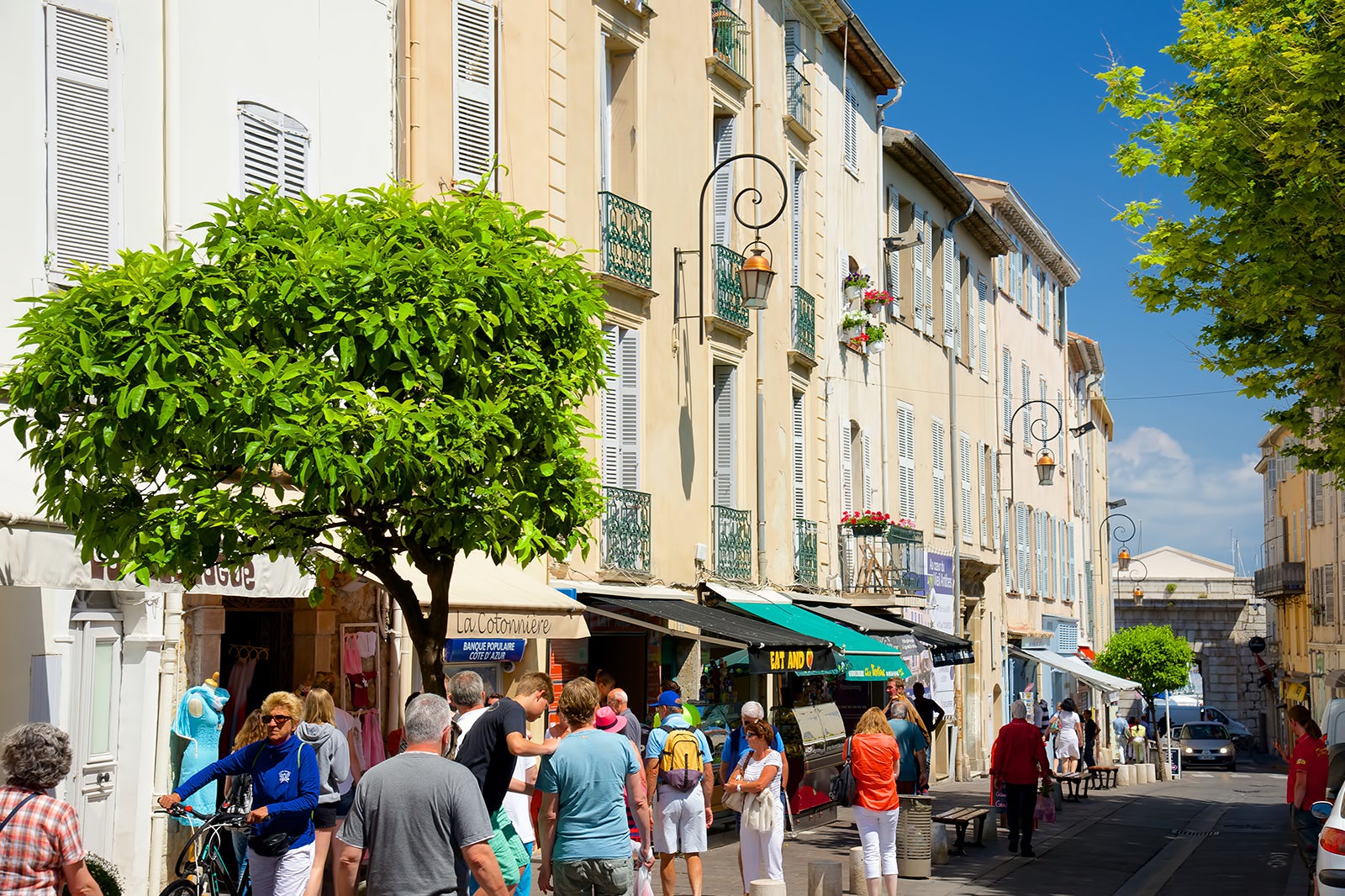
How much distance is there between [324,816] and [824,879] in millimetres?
3993

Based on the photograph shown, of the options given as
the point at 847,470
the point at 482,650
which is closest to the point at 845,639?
the point at 482,650

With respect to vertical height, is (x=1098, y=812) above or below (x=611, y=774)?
below

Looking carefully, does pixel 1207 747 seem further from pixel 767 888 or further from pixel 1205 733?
pixel 767 888

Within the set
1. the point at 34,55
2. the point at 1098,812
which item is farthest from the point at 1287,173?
the point at 1098,812

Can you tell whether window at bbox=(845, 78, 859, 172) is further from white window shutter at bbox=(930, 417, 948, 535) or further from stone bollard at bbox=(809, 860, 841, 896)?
stone bollard at bbox=(809, 860, 841, 896)

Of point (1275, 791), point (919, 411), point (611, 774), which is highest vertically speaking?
point (919, 411)

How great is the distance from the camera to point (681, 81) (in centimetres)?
2102

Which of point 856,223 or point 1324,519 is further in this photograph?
point 1324,519

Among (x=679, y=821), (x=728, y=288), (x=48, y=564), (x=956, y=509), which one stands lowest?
(x=679, y=821)

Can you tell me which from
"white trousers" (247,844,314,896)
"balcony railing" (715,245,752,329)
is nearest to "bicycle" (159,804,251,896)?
"white trousers" (247,844,314,896)

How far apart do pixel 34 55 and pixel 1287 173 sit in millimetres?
A: 10556

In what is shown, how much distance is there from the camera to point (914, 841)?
1539cm

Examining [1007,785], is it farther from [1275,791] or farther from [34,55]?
[1275,791]

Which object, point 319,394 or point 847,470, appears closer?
point 319,394
